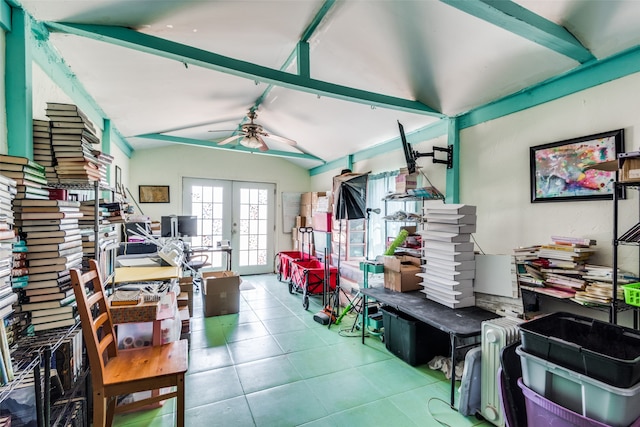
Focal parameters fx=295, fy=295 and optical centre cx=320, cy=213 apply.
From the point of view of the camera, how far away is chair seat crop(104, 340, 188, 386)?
1.47m

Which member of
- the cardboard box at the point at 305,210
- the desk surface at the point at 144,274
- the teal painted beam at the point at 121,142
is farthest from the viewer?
the cardboard box at the point at 305,210

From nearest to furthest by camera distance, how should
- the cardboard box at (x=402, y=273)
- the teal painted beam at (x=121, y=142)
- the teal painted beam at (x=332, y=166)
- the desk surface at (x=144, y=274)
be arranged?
1. the desk surface at (x=144, y=274)
2. the cardboard box at (x=402, y=273)
3. the teal painted beam at (x=121, y=142)
4. the teal painted beam at (x=332, y=166)

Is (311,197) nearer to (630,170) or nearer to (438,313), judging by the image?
(438,313)

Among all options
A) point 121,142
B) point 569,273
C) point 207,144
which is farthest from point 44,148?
point 207,144

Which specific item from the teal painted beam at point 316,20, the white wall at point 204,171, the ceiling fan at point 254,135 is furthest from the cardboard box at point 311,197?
the teal painted beam at point 316,20

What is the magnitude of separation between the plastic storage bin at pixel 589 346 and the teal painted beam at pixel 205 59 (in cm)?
210

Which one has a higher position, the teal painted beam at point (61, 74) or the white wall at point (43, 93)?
the teal painted beam at point (61, 74)

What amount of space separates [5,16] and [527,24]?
9.23ft

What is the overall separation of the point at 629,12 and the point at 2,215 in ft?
10.9

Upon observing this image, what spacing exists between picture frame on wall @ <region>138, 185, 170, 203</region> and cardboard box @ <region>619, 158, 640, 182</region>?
600 cm

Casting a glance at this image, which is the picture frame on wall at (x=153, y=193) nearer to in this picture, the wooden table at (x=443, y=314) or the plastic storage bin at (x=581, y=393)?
the wooden table at (x=443, y=314)

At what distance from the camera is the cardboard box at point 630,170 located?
1.55 metres

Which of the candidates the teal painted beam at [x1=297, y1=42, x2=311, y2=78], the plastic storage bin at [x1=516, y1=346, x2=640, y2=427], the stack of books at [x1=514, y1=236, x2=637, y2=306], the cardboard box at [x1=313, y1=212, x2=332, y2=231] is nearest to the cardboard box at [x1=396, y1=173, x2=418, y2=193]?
the stack of books at [x1=514, y1=236, x2=637, y2=306]

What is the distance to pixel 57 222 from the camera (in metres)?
1.55
